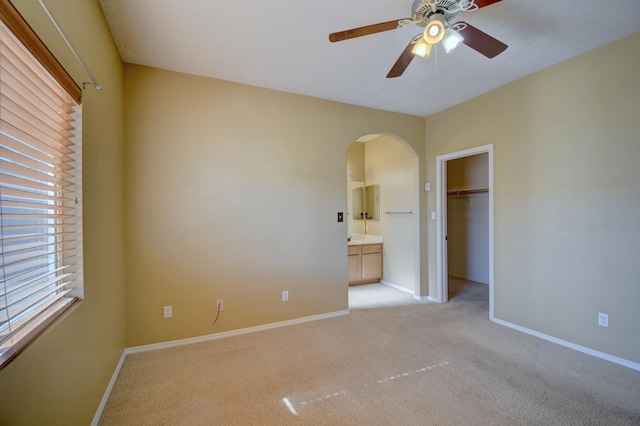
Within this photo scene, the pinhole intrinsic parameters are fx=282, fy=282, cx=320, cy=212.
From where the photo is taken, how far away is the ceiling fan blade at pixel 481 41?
1.72 metres

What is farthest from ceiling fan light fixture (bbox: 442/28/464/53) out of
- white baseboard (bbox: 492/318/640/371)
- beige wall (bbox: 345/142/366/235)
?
beige wall (bbox: 345/142/366/235)

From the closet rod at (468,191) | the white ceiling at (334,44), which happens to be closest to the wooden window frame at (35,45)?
the white ceiling at (334,44)

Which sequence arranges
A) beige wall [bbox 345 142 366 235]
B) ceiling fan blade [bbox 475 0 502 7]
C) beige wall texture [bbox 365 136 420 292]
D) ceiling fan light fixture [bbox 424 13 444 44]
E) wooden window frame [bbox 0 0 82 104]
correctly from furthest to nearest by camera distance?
beige wall [bbox 345 142 366 235] < beige wall texture [bbox 365 136 420 292] < ceiling fan light fixture [bbox 424 13 444 44] < ceiling fan blade [bbox 475 0 502 7] < wooden window frame [bbox 0 0 82 104]

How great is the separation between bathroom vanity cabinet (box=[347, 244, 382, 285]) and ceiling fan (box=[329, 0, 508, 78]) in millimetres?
3374

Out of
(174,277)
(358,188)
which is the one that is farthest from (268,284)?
(358,188)

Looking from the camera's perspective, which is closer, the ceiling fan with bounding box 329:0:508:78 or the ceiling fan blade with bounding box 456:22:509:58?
the ceiling fan with bounding box 329:0:508:78

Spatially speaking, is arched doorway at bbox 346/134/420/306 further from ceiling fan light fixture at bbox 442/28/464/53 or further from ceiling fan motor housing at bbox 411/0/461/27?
ceiling fan motor housing at bbox 411/0/461/27

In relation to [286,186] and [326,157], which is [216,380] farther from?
[326,157]

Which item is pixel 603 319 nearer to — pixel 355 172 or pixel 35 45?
pixel 355 172

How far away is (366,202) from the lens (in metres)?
5.58

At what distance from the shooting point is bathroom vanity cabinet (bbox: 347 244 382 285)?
4773 millimetres

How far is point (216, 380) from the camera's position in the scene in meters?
2.16

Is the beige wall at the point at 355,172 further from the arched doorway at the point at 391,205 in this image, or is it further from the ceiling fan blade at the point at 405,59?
the ceiling fan blade at the point at 405,59

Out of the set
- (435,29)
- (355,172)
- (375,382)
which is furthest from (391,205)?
(435,29)
